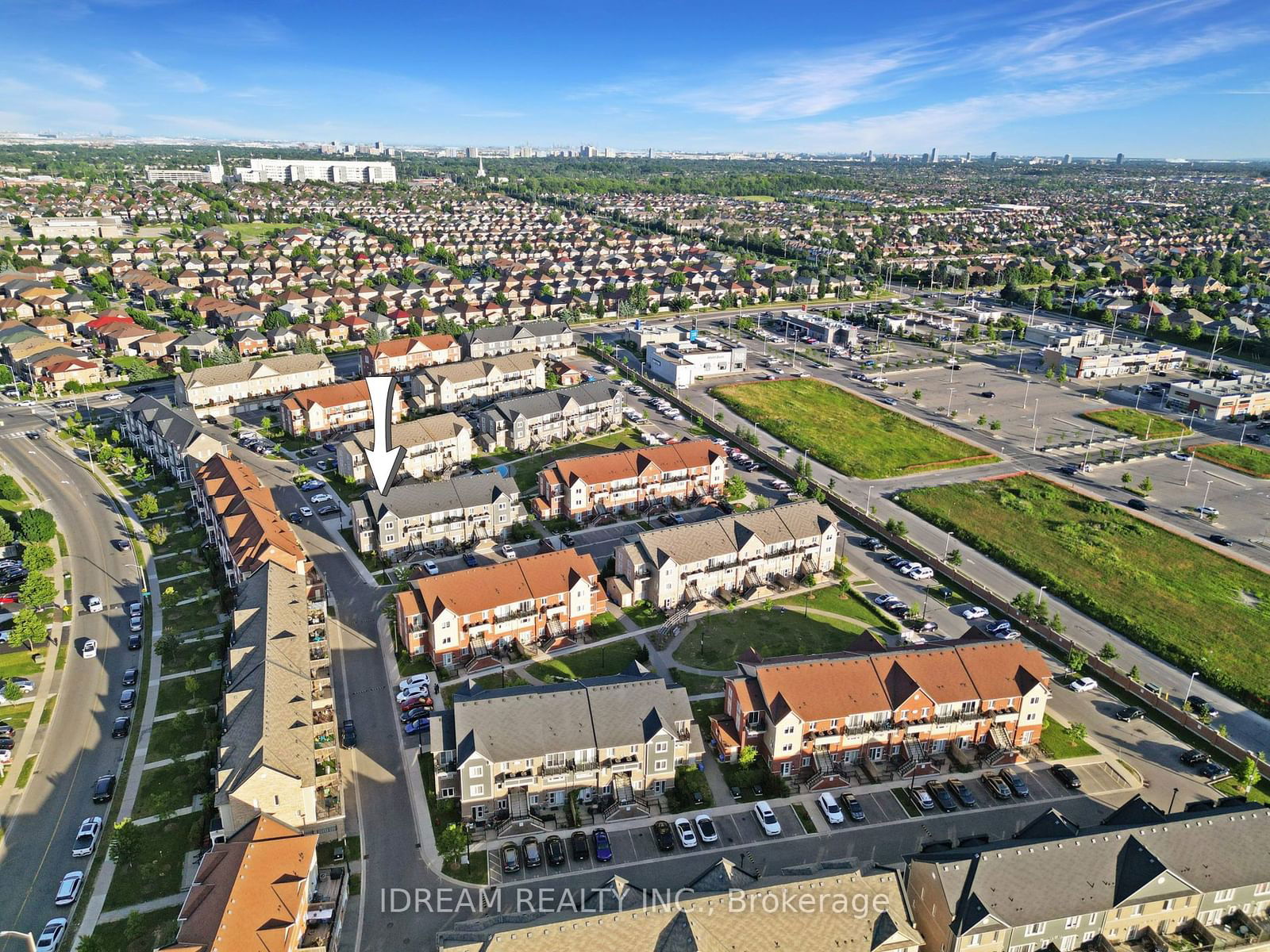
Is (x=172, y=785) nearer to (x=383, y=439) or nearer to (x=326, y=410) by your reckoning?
(x=383, y=439)

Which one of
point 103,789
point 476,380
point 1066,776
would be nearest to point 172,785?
point 103,789

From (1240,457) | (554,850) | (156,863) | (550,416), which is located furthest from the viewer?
(1240,457)

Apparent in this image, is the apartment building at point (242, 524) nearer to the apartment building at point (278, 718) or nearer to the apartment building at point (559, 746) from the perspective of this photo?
the apartment building at point (278, 718)

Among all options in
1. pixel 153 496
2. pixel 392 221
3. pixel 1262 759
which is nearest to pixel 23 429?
pixel 153 496

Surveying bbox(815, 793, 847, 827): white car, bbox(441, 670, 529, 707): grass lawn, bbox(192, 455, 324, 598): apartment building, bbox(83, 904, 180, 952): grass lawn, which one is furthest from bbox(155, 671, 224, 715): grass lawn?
bbox(815, 793, 847, 827): white car

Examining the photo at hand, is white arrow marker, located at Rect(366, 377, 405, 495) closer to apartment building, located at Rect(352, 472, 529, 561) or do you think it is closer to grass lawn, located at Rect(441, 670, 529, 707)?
apartment building, located at Rect(352, 472, 529, 561)

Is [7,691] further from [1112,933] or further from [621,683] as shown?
[1112,933]

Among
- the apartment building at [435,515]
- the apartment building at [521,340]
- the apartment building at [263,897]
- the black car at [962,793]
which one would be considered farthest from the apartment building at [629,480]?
the apartment building at [521,340]
